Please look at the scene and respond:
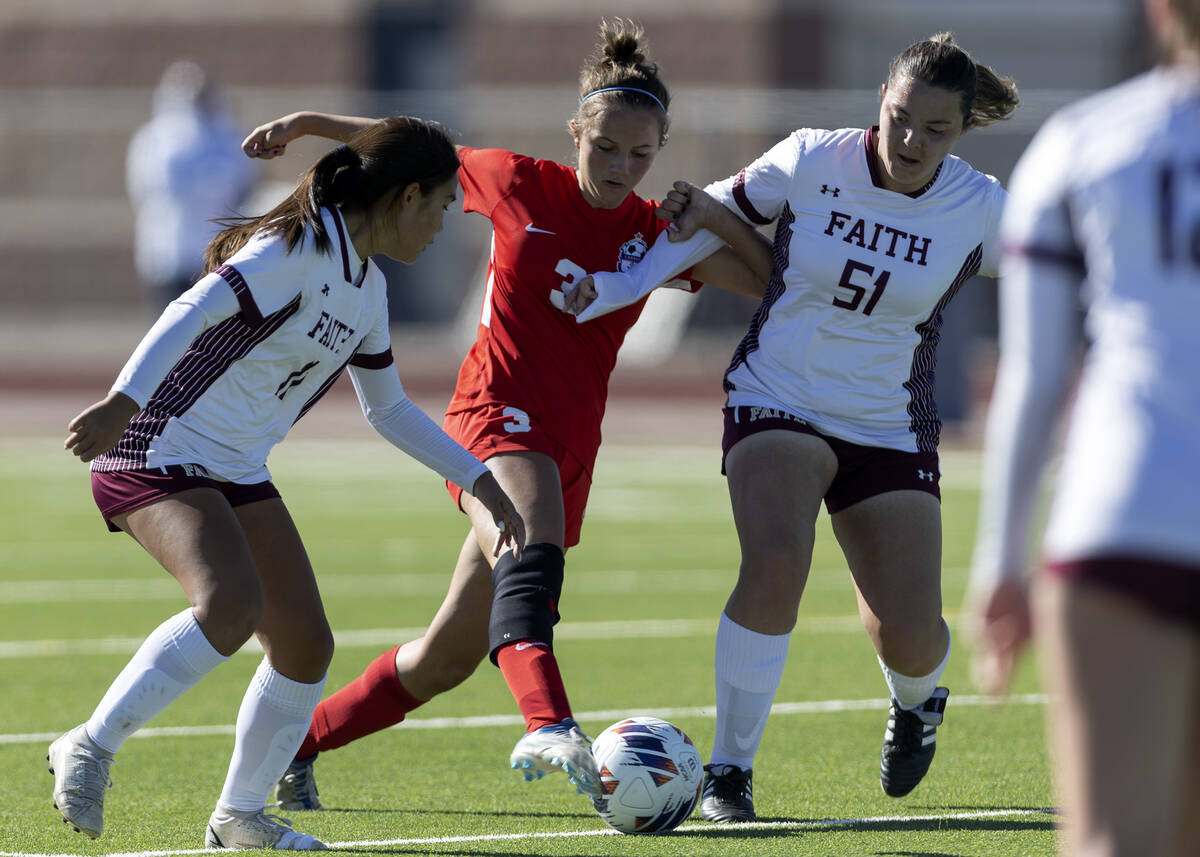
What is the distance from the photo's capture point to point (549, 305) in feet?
17.8

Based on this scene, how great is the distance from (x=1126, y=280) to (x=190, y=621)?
271 cm

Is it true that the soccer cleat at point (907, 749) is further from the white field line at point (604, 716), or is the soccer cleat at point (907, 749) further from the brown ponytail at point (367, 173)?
the brown ponytail at point (367, 173)

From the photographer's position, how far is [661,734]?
5016 mm

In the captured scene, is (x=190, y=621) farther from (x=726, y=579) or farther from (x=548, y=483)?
(x=726, y=579)

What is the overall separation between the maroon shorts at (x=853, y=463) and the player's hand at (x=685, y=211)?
1.75 feet

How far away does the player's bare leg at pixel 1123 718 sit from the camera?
251 cm

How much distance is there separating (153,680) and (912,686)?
217cm

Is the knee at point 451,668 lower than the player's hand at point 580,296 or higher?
lower

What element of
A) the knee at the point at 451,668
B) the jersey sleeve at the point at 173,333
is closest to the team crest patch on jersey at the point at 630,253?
the knee at the point at 451,668

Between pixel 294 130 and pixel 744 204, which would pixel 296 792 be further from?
pixel 744 204

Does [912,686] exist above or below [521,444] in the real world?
below

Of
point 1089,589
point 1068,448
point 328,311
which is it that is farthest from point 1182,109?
point 328,311

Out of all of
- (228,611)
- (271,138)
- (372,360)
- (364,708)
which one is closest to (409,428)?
(372,360)

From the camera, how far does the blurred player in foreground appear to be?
180 inches
